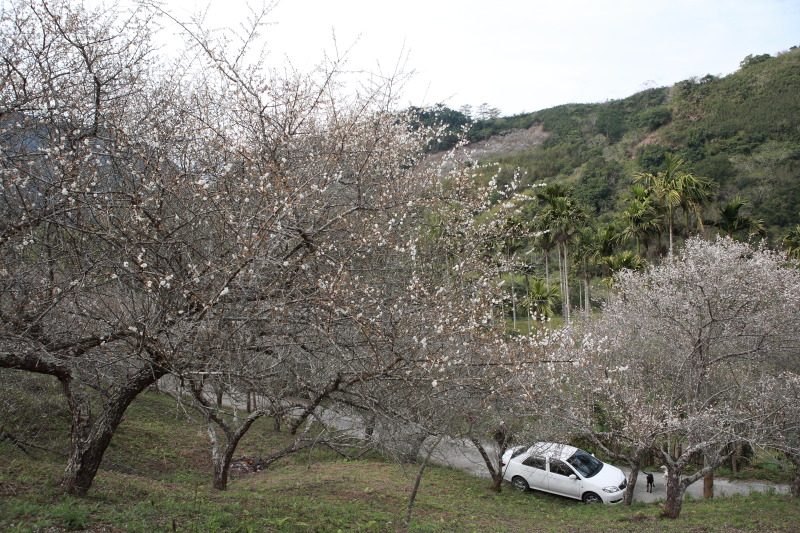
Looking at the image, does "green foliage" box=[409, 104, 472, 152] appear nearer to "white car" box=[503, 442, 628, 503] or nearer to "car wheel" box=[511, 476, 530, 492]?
"white car" box=[503, 442, 628, 503]

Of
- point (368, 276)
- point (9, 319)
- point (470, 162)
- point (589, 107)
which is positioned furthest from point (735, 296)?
point (589, 107)

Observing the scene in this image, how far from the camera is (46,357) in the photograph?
4547 millimetres

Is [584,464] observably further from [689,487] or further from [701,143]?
[701,143]

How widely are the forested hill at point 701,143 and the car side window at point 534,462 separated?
22112 millimetres

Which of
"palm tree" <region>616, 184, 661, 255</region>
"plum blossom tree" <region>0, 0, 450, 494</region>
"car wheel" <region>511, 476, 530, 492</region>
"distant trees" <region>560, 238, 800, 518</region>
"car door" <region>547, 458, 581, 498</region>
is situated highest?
"palm tree" <region>616, 184, 661, 255</region>

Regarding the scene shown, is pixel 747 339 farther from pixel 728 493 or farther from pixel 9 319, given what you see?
pixel 9 319

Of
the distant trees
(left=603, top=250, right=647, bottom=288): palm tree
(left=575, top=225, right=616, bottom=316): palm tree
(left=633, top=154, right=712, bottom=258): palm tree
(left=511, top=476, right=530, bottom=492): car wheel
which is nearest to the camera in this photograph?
the distant trees

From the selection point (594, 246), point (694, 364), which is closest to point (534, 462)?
point (694, 364)

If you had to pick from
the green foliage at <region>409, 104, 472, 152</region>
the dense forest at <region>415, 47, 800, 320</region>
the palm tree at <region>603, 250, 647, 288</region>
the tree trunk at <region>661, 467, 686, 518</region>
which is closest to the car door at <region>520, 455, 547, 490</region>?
the tree trunk at <region>661, 467, 686, 518</region>

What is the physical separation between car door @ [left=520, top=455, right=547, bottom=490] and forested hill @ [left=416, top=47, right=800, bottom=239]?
873 inches

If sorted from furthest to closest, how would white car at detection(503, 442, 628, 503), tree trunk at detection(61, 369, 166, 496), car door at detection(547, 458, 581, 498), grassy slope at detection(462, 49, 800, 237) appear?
grassy slope at detection(462, 49, 800, 237)
car door at detection(547, 458, 581, 498)
white car at detection(503, 442, 628, 503)
tree trunk at detection(61, 369, 166, 496)

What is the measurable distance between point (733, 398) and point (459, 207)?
296 inches

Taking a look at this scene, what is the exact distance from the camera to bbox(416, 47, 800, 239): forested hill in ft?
134

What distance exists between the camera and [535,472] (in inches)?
580
